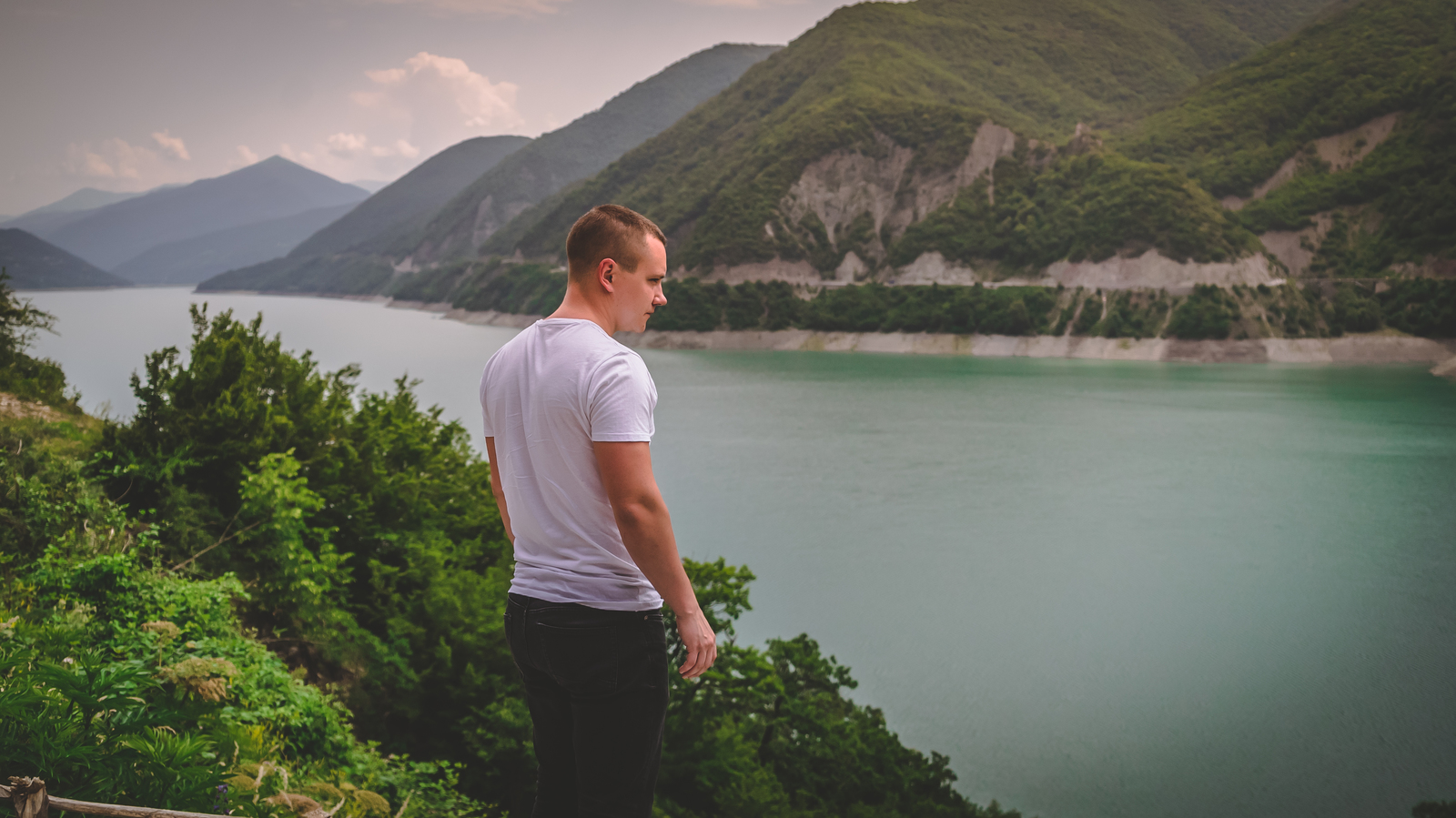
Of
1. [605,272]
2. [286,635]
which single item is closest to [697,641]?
[605,272]

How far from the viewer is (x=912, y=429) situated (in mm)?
36375

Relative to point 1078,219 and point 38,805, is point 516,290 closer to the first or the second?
point 1078,219

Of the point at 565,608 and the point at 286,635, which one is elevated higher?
the point at 565,608

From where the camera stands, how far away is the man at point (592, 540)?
1.77 m

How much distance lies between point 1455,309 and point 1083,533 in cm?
5689

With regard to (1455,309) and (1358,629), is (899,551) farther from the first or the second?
(1455,309)

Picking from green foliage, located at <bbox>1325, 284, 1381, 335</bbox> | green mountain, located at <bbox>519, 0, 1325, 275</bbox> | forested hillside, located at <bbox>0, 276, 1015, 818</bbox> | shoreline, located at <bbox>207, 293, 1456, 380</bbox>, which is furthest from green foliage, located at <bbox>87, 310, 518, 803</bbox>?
green mountain, located at <bbox>519, 0, 1325, 275</bbox>

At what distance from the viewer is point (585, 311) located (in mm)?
1986

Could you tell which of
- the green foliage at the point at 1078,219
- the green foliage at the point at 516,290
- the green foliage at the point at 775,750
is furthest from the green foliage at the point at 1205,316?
the green foliage at the point at 775,750

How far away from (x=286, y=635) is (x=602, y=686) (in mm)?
6830

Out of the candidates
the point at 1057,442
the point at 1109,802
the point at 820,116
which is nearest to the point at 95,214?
the point at 820,116

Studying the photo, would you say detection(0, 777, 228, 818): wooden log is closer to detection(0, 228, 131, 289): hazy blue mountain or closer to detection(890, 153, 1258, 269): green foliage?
detection(0, 228, 131, 289): hazy blue mountain

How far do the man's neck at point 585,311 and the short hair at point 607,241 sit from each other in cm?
5

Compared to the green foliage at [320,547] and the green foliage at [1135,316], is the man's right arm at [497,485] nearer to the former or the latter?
the green foliage at [320,547]
